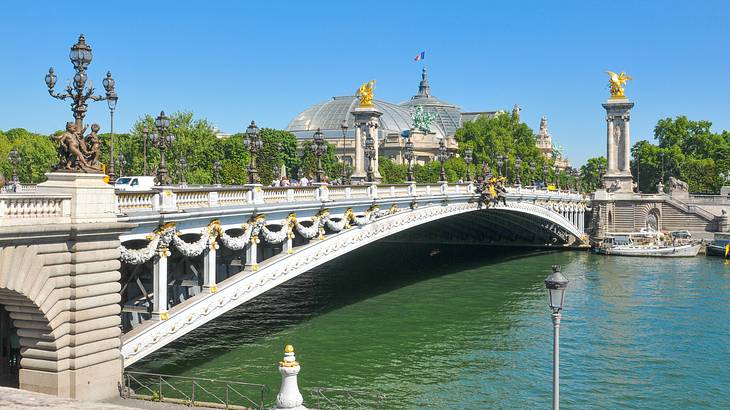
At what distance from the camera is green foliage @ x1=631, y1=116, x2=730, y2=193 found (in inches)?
3839

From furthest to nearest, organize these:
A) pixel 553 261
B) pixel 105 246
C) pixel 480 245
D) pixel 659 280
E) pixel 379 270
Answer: pixel 480 245 < pixel 553 261 < pixel 379 270 < pixel 659 280 < pixel 105 246

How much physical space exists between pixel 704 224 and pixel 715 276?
26070mm

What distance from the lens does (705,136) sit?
4003 inches

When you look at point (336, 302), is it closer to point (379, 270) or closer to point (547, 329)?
point (547, 329)

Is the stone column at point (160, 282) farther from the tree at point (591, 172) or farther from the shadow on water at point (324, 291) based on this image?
the tree at point (591, 172)

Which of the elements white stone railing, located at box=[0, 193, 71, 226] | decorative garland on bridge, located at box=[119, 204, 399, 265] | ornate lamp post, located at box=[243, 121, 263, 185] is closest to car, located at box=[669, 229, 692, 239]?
decorative garland on bridge, located at box=[119, 204, 399, 265]

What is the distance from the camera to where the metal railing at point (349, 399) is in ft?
70.2

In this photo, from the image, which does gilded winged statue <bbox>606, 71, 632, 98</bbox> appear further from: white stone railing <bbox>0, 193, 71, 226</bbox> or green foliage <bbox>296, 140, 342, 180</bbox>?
white stone railing <bbox>0, 193, 71, 226</bbox>

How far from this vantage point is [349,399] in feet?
72.8

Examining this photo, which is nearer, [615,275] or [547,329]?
[547,329]

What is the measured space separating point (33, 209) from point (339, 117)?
157786mm

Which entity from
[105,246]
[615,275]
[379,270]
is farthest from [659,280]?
[105,246]

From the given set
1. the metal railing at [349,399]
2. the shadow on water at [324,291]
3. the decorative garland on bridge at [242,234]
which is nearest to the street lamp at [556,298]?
the metal railing at [349,399]

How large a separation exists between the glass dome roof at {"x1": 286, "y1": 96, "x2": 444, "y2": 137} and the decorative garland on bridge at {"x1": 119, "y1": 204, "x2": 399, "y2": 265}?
13437 cm
